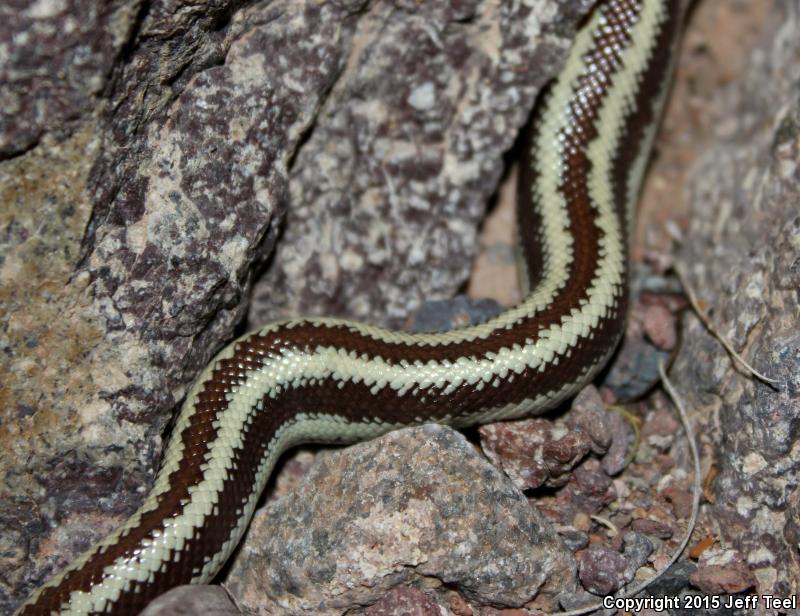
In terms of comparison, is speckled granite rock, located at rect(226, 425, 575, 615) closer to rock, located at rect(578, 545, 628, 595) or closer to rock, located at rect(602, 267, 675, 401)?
rock, located at rect(578, 545, 628, 595)

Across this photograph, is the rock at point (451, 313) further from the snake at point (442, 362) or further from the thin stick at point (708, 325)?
the thin stick at point (708, 325)

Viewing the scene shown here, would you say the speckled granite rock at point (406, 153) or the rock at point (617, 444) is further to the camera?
the speckled granite rock at point (406, 153)

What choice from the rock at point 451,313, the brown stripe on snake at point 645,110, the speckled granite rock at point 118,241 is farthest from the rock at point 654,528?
the speckled granite rock at point 118,241

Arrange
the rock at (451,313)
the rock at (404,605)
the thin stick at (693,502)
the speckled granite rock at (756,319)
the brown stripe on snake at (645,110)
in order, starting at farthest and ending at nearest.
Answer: the brown stripe on snake at (645,110) < the rock at (451,313) < the speckled granite rock at (756,319) < the thin stick at (693,502) < the rock at (404,605)

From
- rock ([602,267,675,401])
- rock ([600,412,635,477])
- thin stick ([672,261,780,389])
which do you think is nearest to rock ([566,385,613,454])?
rock ([600,412,635,477])

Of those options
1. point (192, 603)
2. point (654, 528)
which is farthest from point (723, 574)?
point (192, 603)

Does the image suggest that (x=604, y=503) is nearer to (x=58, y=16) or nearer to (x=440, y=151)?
(x=440, y=151)

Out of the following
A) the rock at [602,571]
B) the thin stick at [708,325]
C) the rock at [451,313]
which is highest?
the rock at [451,313]
